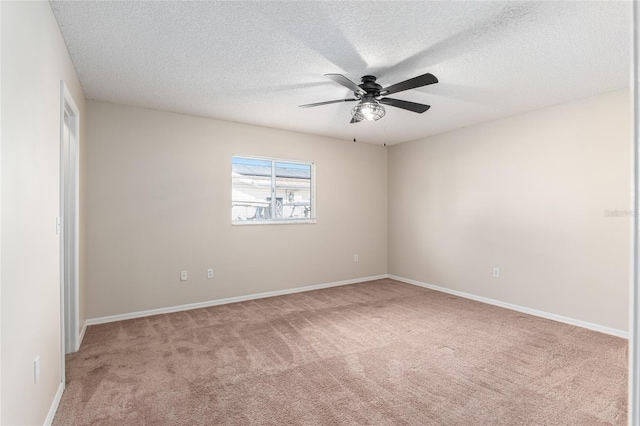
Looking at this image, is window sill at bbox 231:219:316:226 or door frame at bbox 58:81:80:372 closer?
door frame at bbox 58:81:80:372

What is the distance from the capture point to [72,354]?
2.88m

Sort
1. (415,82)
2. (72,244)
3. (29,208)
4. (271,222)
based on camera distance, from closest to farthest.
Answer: (29,208) < (415,82) < (72,244) < (271,222)

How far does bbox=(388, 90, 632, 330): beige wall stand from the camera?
3461mm

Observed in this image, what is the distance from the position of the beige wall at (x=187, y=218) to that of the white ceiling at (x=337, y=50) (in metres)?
0.48

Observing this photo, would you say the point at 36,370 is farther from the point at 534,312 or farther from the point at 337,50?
the point at 534,312

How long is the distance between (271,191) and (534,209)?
3.51m

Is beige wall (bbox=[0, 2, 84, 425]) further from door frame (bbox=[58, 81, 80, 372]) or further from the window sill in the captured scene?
the window sill

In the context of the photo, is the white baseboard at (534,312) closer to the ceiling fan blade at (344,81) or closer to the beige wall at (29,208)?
the ceiling fan blade at (344,81)

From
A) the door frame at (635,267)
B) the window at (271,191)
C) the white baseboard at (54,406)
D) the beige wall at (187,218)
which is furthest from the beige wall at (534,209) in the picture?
the white baseboard at (54,406)

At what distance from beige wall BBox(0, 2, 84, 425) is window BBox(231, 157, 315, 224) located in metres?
2.58

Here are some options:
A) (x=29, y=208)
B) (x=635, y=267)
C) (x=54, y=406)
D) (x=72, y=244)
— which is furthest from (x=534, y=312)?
(x=72, y=244)

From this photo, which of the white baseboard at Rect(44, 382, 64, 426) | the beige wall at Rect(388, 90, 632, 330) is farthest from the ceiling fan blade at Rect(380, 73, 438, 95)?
the white baseboard at Rect(44, 382, 64, 426)

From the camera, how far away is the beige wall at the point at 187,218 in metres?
3.79

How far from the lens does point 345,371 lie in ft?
8.55
